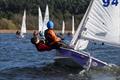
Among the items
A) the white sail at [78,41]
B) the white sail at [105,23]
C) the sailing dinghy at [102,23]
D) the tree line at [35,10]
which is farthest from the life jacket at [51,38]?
the tree line at [35,10]

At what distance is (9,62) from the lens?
21.6 metres

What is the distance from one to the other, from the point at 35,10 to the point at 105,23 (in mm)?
97484

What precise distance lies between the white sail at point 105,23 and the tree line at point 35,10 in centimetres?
7943

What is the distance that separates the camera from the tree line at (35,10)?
100 m

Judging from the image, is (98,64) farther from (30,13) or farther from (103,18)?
(30,13)

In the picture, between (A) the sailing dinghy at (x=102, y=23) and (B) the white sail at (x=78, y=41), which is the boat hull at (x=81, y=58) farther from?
(B) the white sail at (x=78, y=41)

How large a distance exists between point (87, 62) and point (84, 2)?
10717cm

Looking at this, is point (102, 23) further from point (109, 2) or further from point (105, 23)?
point (109, 2)

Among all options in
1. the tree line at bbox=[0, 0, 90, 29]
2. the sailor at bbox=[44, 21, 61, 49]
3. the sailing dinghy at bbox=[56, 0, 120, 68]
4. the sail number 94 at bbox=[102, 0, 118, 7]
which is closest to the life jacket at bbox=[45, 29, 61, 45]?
the sailor at bbox=[44, 21, 61, 49]

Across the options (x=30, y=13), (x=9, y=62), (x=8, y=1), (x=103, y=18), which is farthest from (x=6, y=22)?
(x=103, y=18)

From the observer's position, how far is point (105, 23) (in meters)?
16.1

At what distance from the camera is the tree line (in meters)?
100

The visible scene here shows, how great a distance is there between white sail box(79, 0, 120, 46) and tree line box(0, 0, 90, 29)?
7943cm

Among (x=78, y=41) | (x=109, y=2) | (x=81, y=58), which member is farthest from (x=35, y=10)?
(x=109, y=2)
